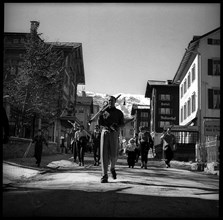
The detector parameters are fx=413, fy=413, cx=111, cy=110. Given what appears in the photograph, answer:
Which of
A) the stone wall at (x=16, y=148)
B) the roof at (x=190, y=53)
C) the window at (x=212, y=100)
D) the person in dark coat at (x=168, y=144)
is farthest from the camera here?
the window at (x=212, y=100)

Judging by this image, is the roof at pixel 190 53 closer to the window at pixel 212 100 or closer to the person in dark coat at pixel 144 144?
the window at pixel 212 100

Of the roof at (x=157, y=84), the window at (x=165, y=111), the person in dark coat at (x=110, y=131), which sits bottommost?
the person in dark coat at (x=110, y=131)

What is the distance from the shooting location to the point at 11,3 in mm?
5035

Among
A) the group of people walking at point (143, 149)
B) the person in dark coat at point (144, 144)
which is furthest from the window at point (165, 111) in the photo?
the person in dark coat at point (144, 144)

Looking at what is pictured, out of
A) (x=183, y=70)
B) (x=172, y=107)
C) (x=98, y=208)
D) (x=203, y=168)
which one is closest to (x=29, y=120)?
(x=203, y=168)

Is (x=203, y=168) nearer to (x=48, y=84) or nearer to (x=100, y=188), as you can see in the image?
(x=100, y=188)

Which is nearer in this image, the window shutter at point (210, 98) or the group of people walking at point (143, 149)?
the group of people walking at point (143, 149)

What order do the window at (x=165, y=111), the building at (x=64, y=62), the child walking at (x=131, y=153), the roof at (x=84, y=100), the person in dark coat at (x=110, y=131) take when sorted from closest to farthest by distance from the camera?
A: the person in dark coat at (x=110, y=131) < the child walking at (x=131, y=153) < the building at (x=64, y=62) < the window at (x=165, y=111) < the roof at (x=84, y=100)

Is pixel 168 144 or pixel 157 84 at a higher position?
pixel 157 84

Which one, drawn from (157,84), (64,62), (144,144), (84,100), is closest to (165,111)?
(157,84)

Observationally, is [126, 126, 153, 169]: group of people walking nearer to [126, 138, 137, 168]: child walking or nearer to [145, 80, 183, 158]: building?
[126, 138, 137, 168]: child walking

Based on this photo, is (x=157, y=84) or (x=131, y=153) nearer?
(x=131, y=153)

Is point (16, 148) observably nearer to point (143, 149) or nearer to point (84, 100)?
point (143, 149)

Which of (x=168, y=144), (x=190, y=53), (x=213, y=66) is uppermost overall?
(x=190, y=53)
